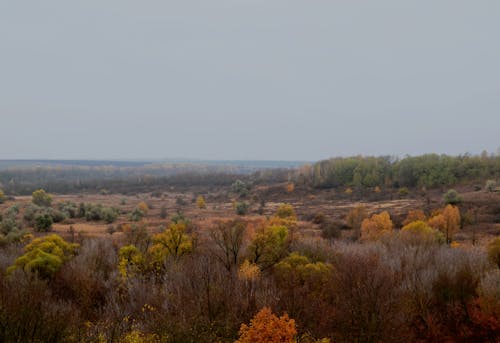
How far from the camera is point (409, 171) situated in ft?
479

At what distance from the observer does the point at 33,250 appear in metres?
33.9

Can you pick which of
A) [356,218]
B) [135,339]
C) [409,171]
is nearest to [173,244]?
[135,339]

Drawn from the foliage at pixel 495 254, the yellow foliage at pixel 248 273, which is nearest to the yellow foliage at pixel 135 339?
the yellow foliage at pixel 248 273

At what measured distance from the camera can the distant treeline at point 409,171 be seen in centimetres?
13612

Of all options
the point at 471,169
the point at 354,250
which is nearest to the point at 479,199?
the point at 471,169

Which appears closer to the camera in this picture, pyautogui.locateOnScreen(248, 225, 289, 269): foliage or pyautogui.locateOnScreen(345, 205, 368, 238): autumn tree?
pyautogui.locateOnScreen(248, 225, 289, 269): foliage

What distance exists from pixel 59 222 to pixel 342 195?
103m

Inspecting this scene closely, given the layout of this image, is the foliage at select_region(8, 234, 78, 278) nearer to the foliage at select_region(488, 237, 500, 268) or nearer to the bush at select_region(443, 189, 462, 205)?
the foliage at select_region(488, 237, 500, 268)

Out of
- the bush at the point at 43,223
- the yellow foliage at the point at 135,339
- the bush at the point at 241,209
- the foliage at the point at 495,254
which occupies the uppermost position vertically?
the yellow foliage at the point at 135,339

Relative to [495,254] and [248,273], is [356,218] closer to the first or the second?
[495,254]

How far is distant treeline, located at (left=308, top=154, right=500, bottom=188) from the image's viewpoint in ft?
447

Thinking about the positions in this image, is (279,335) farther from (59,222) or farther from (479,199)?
(479,199)

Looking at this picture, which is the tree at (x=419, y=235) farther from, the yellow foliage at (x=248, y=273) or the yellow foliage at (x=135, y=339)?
the yellow foliage at (x=135, y=339)

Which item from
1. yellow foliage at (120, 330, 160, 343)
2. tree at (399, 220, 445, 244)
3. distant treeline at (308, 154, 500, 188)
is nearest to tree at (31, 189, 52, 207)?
tree at (399, 220, 445, 244)
